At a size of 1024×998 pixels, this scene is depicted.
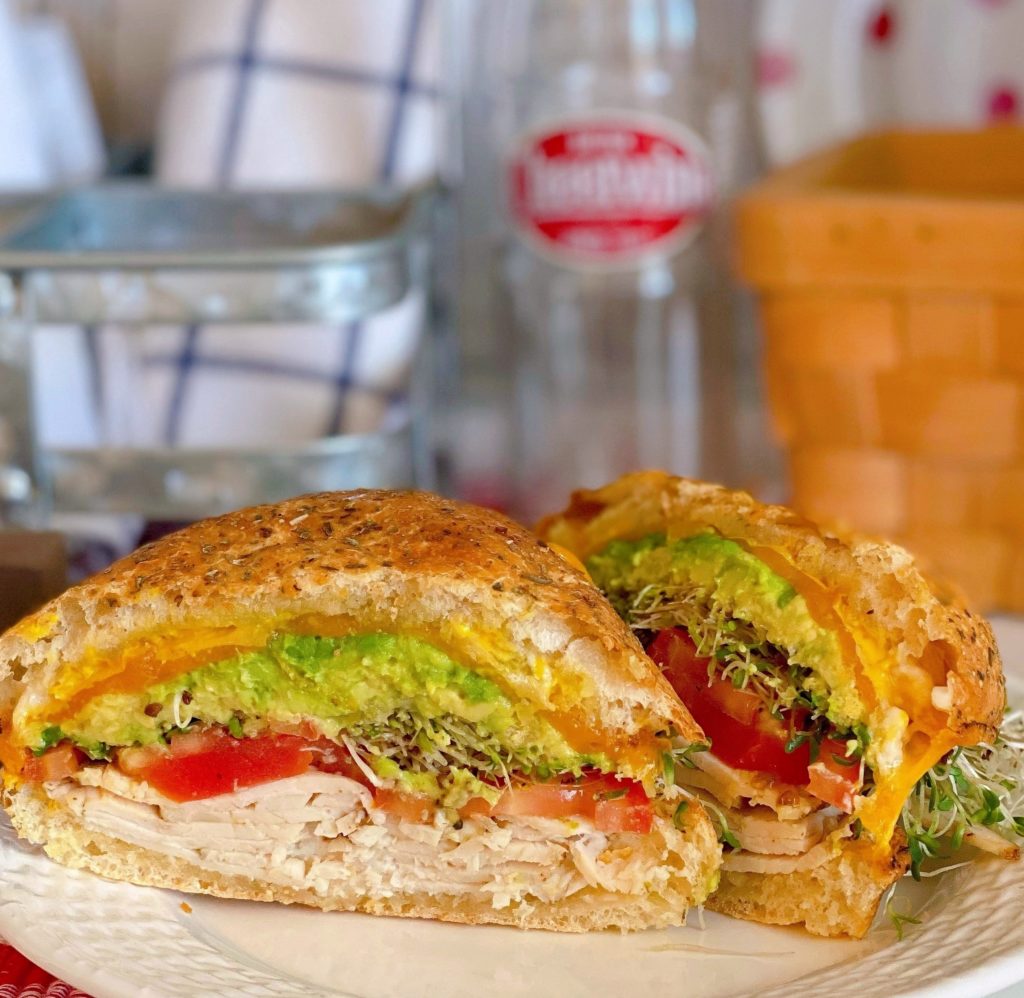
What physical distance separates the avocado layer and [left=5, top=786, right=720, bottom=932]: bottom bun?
Answer: 0.16 m

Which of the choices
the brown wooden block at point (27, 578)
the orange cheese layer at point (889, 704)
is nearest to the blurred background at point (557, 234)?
the brown wooden block at point (27, 578)

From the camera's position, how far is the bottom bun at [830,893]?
3.97 ft

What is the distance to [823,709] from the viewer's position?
1241 mm

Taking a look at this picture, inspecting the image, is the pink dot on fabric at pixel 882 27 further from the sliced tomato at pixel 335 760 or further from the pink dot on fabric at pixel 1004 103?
the sliced tomato at pixel 335 760

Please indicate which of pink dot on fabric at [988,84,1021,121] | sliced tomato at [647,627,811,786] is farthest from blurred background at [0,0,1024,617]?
sliced tomato at [647,627,811,786]

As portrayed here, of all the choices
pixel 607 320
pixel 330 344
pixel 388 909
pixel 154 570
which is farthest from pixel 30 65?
pixel 388 909

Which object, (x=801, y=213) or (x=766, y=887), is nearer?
(x=766, y=887)

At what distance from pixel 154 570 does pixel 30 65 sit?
1635 millimetres

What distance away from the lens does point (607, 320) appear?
8.39 feet

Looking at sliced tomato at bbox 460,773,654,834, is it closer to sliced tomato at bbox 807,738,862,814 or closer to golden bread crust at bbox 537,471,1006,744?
sliced tomato at bbox 807,738,862,814

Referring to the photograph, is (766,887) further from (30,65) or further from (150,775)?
(30,65)

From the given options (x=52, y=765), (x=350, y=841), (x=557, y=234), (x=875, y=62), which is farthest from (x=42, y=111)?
(x=350, y=841)

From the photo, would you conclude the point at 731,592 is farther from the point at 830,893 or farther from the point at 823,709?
the point at 830,893

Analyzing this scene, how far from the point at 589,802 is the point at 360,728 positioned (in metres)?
0.21
